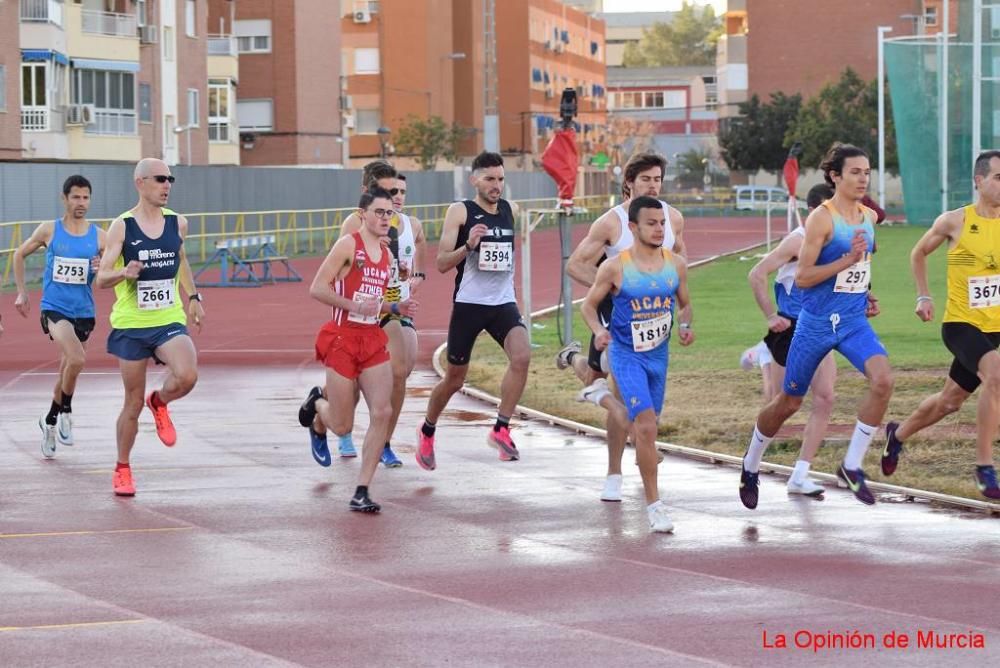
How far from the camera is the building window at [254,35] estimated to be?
259 ft

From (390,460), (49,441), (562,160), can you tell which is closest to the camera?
(390,460)

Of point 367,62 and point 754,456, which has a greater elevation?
point 367,62

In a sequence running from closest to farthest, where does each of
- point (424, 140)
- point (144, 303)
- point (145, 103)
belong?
point (144, 303), point (145, 103), point (424, 140)

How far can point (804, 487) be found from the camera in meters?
11.2

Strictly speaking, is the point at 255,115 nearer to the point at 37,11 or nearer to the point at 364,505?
the point at 37,11

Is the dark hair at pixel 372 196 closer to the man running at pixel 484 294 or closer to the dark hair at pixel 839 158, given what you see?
the man running at pixel 484 294

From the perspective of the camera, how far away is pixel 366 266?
1108 cm

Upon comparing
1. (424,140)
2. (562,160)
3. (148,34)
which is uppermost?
(148,34)

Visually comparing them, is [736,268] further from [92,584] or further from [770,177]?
[770,177]

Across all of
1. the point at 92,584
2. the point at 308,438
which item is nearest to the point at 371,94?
the point at 308,438

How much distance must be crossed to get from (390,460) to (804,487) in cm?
314

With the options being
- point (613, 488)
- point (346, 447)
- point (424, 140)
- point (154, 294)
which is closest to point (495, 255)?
point (346, 447)

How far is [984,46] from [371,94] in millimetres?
43646

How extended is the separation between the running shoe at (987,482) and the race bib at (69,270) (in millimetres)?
6830
